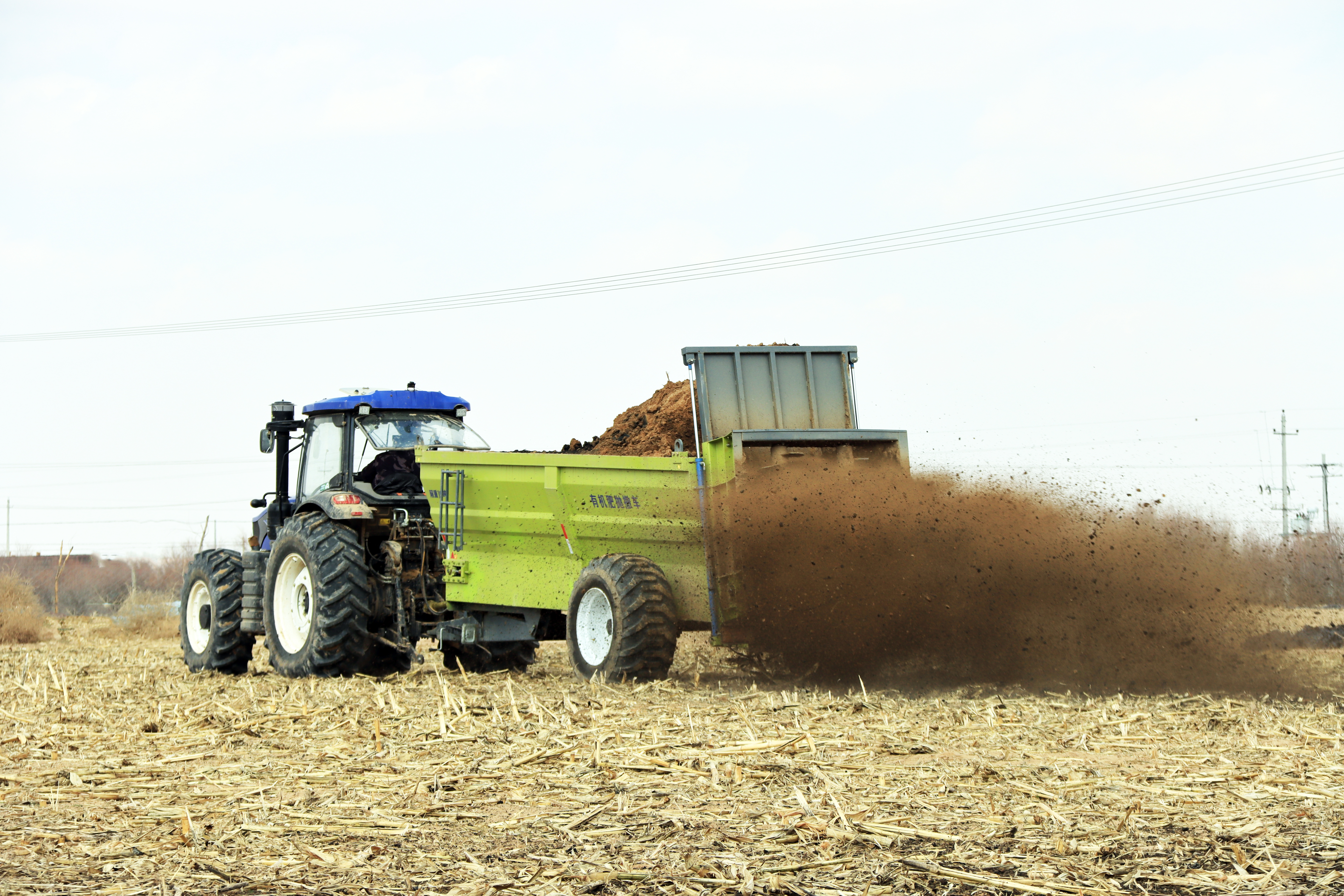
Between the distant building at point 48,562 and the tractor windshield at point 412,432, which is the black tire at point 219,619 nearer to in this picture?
the tractor windshield at point 412,432

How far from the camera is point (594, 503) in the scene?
968 cm

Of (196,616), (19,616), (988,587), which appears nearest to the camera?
(988,587)

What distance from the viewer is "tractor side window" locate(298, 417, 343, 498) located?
1180 cm

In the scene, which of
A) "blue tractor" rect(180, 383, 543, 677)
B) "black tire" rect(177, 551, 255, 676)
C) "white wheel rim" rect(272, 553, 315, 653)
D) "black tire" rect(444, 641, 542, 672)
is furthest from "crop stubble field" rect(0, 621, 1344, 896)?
"black tire" rect(177, 551, 255, 676)

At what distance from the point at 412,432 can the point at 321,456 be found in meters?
0.94

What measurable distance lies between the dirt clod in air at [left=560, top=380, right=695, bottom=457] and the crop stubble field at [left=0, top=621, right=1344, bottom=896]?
3018mm

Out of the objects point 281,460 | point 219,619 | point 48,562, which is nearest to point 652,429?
point 281,460

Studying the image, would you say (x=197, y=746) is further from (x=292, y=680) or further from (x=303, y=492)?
(x=303, y=492)

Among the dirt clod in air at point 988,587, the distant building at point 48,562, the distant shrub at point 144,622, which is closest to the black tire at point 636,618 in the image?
the dirt clod in air at point 988,587

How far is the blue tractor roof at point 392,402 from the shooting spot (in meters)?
11.7

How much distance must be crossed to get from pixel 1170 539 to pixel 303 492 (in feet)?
24.9

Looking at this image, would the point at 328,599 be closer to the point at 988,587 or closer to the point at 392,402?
the point at 392,402

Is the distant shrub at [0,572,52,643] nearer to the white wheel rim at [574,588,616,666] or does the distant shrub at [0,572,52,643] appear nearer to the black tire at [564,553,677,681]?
the white wheel rim at [574,588,616,666]

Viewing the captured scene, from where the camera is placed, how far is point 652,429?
38.8ft
